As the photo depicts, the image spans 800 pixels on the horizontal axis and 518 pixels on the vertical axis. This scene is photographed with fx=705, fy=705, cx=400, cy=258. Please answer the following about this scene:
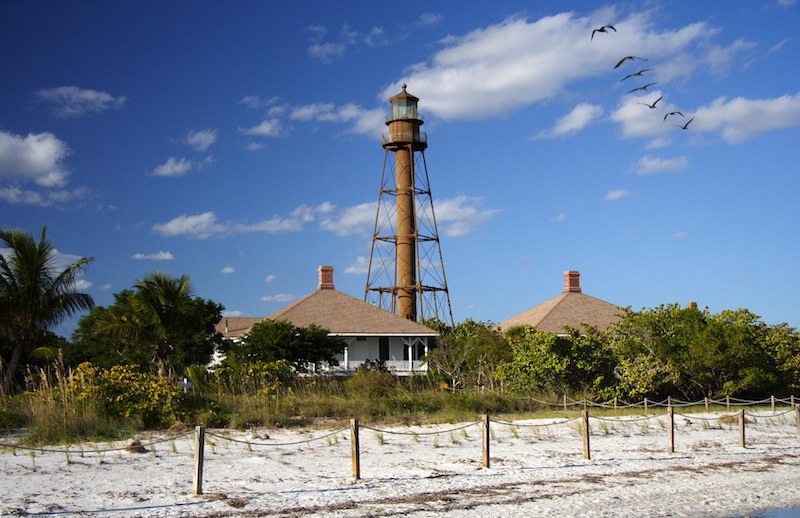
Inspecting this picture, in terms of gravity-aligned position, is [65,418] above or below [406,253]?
below

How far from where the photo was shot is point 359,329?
31172mm

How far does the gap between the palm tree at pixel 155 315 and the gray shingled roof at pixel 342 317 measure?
8863 millimetres

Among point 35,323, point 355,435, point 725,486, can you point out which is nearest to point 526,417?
point 725,486

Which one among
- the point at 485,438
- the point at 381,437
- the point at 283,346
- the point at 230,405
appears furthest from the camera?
the point at 283,346

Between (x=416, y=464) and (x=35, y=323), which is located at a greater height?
(x=35, y=323)

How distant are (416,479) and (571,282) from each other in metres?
30.3

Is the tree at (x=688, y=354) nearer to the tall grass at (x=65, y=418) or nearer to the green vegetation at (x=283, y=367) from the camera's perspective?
the green vegetation at (x=283, y=367)

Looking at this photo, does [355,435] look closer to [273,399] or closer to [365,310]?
[273,399]

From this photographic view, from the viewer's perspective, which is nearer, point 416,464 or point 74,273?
point 416,464

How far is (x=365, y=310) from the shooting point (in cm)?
3347

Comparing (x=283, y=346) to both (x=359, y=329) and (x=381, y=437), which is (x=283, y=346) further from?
(x=381, y=437)

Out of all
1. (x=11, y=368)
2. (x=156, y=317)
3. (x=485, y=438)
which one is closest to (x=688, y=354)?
(x=485, y=438)

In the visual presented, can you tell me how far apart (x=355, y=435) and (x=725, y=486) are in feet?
18.9

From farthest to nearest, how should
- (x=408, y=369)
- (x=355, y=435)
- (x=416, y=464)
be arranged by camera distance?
1. (x=408, y=369)
2. (x=416, y=464)
3. (x=355, y=435)
